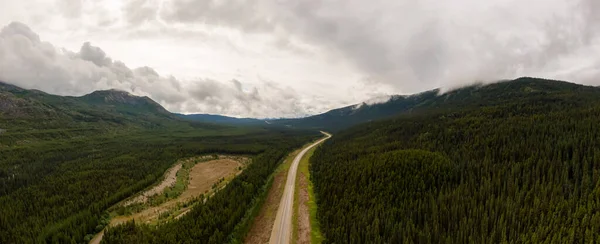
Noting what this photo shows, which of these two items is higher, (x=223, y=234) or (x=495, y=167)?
(x=495, y=167)

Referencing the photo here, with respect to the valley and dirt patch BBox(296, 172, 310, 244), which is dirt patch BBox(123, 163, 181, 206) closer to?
the valley

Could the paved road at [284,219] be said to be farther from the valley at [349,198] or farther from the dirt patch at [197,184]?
the dirt patch at [197,184]

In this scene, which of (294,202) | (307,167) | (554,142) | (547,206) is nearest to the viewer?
(547,206)

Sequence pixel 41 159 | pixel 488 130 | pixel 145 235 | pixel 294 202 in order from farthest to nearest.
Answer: pixel 41 159 → pixel 488 130 → pixel 294 202 → pixel 145 235

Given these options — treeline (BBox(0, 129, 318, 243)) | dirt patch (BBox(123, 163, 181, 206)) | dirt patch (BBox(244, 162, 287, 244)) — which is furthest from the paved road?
dirt patch (BBox(123, 163, 181, 206))

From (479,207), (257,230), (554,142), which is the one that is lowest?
(257,230)

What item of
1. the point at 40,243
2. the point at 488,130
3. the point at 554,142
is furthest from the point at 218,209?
the point at 488,130

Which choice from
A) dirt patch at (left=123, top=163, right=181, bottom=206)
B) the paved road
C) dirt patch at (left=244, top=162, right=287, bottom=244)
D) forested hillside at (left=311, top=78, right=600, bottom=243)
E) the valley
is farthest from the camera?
dirt patch at (left=123, top=163, right=181, bottom=206)

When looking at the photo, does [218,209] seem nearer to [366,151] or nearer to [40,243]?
[40,243]
